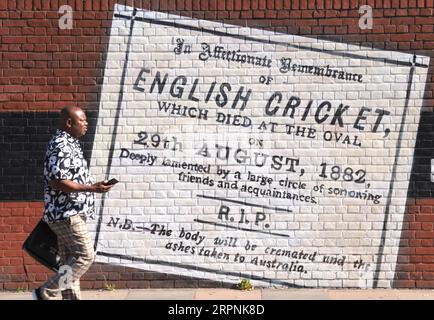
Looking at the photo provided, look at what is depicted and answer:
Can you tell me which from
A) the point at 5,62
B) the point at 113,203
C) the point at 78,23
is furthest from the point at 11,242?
the point at 78,23

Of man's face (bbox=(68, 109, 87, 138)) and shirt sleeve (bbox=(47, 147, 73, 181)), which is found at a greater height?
man's face (bbox=(68, 109, 87, 138))

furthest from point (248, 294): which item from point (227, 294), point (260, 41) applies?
point (260, 41)

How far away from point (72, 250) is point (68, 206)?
350mm

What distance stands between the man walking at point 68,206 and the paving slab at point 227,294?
65.1 inches

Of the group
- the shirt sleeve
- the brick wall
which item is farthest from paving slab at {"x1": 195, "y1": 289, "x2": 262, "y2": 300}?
→ the shirt sleeve

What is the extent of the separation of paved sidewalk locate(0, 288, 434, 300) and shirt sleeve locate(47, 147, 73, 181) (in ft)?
6.16

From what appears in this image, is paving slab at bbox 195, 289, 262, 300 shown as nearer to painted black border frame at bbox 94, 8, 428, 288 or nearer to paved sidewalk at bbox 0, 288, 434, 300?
paved sidewalk at bbox 0, 288, 434, 300

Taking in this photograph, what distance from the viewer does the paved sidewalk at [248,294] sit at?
704 centimetres

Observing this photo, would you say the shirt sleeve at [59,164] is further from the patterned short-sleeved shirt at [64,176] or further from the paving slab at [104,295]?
the paving slab at [104,295]

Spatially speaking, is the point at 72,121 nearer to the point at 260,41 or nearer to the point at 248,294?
the point at 260,41

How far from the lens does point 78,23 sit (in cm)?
731

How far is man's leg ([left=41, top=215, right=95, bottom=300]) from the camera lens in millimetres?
5676

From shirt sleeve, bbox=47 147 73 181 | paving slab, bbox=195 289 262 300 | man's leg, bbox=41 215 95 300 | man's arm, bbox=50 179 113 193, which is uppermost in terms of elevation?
shirt sleeve, bbox=47 147 73 181

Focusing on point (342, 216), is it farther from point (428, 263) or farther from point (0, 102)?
point (0, 102)
